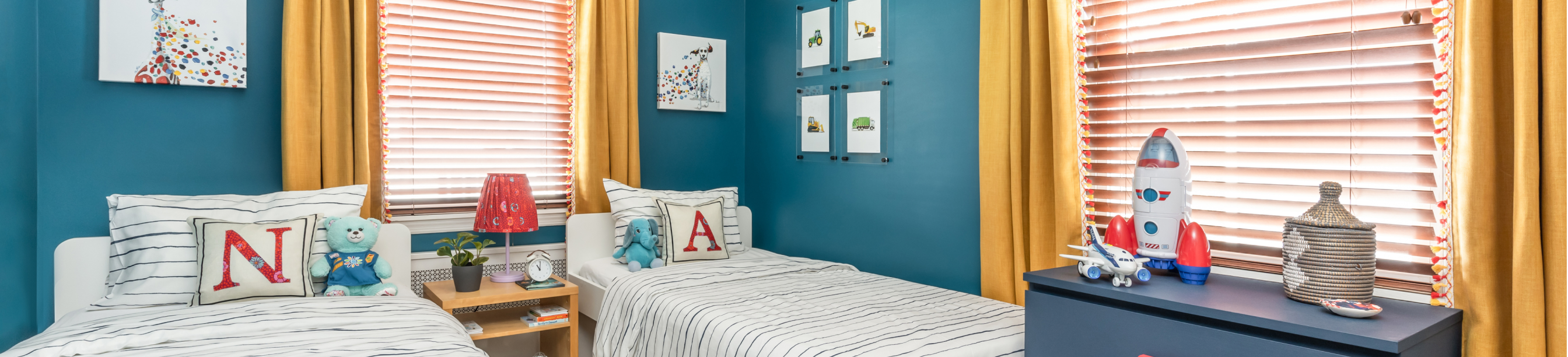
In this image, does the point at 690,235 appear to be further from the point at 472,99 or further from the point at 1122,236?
the point at 1122,236

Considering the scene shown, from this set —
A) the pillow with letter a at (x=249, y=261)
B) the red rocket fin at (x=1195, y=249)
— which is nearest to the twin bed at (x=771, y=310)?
the red rocket fin at (x=1195, y=249)

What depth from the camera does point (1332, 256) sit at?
145 centimetres

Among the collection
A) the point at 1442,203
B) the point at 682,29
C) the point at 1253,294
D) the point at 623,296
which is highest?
the point at 682,29

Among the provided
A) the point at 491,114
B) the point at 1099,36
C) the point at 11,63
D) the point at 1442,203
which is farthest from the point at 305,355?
the point at 1442,203

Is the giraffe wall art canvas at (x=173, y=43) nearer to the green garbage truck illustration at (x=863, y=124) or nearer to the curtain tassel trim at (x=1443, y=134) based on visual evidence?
the green garbage truck illustration at (x=863, y=124)

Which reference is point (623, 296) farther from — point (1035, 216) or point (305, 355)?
point (1035, 216)

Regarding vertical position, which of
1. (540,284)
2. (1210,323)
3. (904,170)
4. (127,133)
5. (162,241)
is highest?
(127,133)

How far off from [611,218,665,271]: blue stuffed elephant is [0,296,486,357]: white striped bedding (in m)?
0.89

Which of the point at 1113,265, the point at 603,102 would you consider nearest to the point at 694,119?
the point at 603,102

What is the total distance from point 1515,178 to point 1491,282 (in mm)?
215

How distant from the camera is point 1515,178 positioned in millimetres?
1422

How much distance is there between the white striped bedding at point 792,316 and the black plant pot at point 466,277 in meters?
0.50

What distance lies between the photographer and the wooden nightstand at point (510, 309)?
2637 mm

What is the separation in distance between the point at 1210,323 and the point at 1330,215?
1.12 ft
